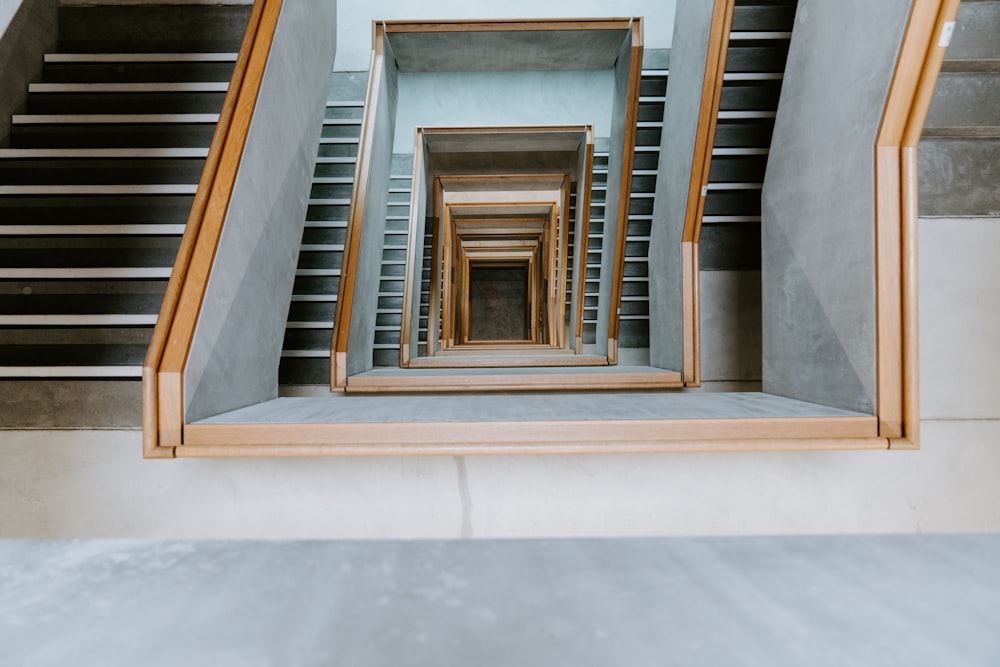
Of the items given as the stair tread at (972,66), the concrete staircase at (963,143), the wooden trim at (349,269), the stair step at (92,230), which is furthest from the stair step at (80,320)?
the stair tread at (972,66)

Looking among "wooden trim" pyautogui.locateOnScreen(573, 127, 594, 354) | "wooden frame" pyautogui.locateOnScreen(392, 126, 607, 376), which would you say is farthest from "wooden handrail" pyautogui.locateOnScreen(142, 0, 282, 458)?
"wooden trim" pyautogui.locateOnScreen(573, 127, 594, 354)

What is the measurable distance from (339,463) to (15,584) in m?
1.78

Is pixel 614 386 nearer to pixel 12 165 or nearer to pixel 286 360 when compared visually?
pixel 286 360

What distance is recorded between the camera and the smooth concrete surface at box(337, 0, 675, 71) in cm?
546

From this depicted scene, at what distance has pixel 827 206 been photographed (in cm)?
211

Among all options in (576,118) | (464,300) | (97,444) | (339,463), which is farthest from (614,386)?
(464,300)

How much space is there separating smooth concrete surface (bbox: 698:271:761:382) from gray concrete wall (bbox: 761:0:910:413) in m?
0.47

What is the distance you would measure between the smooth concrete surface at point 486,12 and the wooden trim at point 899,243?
14.1 feet

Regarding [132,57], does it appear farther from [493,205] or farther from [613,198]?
[493,205]

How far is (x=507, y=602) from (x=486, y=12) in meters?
6.21

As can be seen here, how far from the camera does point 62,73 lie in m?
2.83

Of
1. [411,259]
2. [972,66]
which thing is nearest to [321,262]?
[411,259]

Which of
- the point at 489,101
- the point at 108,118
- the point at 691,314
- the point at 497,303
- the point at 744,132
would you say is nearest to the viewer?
the point at 108,118

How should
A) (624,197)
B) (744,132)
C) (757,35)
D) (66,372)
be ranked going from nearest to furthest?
(66,372)
(757,35)
(744,132)
(624,197)
